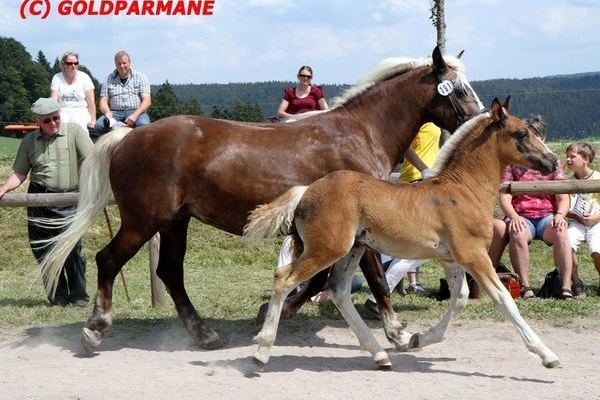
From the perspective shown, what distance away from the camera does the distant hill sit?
23500 millimetres

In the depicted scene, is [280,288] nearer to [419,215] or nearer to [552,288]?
[419,215]

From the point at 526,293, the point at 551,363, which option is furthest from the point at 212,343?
the point at 526,293

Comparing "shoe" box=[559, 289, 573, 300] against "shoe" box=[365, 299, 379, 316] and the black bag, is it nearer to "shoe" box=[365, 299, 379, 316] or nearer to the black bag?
the black bag

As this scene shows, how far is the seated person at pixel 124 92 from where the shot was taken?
9086mm

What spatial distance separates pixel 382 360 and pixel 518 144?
5.30ft

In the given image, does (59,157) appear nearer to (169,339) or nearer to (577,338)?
(169,339)

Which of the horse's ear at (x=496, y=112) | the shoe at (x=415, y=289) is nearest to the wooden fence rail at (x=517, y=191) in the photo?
the shoe at (x=415, y=289)

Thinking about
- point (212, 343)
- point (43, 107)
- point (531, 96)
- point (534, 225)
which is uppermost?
point (43, 107)

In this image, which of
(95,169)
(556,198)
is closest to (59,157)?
(95,169)

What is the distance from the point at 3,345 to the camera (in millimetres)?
6430

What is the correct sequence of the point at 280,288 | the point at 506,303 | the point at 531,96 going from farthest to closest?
the point at 531,96 < the point at 280,288 < the point at 506,303

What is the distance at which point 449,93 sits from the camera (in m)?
6.24

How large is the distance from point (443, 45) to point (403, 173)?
11.7 feet

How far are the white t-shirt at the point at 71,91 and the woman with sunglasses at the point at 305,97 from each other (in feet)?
6.90
